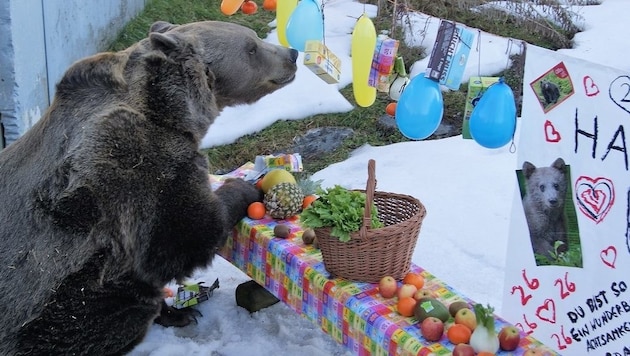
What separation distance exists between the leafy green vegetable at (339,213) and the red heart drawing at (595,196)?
2.78 ft

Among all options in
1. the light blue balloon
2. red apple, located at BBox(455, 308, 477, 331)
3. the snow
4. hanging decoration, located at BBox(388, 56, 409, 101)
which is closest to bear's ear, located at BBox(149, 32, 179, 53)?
the light blue balloon

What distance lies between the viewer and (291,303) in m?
3.63

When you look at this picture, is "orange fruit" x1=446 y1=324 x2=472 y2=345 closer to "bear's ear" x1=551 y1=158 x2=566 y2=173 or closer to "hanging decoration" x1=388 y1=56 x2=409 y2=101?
"bear's ear" x1=551 y1=158 x2=566 y2=173

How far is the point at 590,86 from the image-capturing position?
2.75 m

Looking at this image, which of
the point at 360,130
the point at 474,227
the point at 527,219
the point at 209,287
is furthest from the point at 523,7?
the point at 527,219

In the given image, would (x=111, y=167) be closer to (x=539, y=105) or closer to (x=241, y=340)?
(x=241, y=340)

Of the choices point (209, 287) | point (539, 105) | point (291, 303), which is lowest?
point (209, 287)

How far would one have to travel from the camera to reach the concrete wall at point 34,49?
5273 millimetres

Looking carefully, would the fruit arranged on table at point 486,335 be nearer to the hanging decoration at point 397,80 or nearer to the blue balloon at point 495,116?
the blue balloon at point 495,116

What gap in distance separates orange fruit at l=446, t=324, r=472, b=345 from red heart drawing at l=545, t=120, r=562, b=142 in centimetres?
81

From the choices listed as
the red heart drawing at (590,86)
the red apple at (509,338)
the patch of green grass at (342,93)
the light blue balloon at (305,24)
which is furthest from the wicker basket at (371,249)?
the patch of green grass at (342,93)

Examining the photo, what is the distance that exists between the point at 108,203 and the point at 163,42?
0.82 m

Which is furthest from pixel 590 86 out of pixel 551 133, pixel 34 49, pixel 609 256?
pixel 34 49

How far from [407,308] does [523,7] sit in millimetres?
6504
